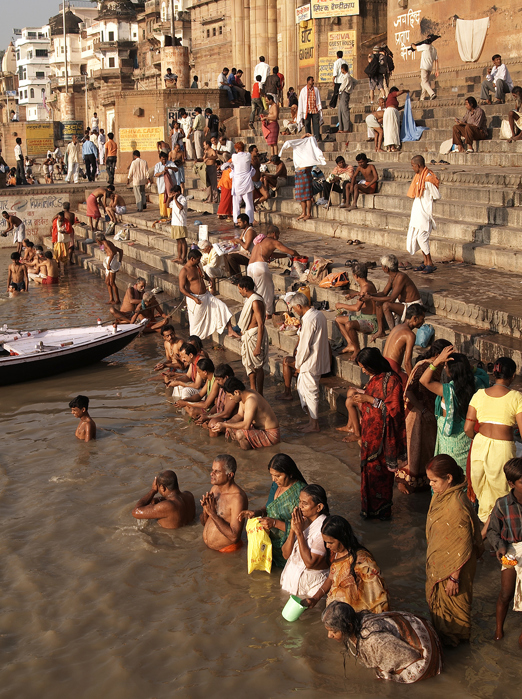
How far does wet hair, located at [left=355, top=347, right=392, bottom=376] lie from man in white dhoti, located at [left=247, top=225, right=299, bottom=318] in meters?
3.69

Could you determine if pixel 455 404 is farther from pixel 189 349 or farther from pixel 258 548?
pixel 189 349

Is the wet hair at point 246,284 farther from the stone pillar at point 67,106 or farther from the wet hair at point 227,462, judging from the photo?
the stone pillar at point 67,106

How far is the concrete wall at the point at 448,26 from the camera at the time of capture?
49.6 feet

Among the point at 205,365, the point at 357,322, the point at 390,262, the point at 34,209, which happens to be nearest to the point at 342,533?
the point at 205,365

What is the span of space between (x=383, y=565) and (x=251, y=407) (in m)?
2.18

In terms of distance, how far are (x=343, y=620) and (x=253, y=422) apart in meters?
3.21

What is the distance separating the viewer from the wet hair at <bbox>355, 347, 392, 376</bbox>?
4992mm

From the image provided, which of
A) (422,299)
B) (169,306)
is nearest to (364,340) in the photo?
(422,299)

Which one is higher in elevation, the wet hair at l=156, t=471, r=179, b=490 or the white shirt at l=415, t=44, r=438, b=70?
the white shirt at l=415, t=44, r=438, b=70

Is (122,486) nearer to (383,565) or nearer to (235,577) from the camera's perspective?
(235,577)

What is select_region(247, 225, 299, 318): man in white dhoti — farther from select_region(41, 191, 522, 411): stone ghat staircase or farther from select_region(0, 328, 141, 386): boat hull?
select_region(0, 328, 141, 386): boat hull

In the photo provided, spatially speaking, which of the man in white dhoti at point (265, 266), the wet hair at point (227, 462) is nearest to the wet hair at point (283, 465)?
the wet hair at point (227, 462)

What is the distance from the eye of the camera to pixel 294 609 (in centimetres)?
422

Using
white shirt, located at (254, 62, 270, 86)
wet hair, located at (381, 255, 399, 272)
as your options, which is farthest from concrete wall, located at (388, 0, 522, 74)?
wet hair, located at (381, 255, 399, 272)
